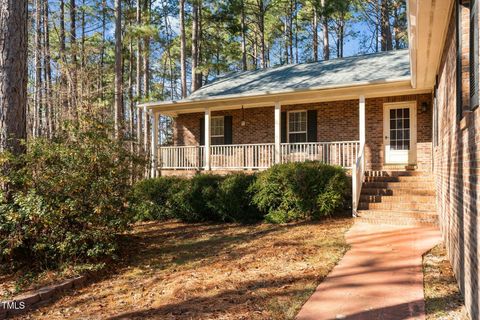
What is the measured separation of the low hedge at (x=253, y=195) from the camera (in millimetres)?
8383

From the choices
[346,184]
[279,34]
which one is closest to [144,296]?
[346,184]

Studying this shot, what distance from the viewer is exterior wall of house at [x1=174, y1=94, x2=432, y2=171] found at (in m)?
10.7

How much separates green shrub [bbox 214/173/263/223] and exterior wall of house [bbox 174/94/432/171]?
412cm

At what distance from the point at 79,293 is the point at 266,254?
2.78 m

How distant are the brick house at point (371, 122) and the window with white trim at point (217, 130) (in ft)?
0.13

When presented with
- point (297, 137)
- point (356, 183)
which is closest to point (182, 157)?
point (297, 137)

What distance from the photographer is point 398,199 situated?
28.6ft

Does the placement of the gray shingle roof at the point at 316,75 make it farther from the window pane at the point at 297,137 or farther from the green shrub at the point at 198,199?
the green shrub at the point at 198,199

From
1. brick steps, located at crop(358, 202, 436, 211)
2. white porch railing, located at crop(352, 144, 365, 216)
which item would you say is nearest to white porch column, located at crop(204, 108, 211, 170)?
white porch railing, located at crop(352, 144, 365, 216)

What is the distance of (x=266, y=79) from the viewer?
14.2m

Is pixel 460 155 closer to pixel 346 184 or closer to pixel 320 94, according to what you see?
pixel 346 184

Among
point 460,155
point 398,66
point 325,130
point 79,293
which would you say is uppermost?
point 398,66

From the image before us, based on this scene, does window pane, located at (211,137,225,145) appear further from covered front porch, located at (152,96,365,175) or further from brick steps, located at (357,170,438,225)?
brick steps, located at (357,170,438,225)


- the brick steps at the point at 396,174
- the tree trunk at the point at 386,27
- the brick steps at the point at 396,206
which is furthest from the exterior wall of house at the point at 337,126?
the tree trunk at the point at 386,27
